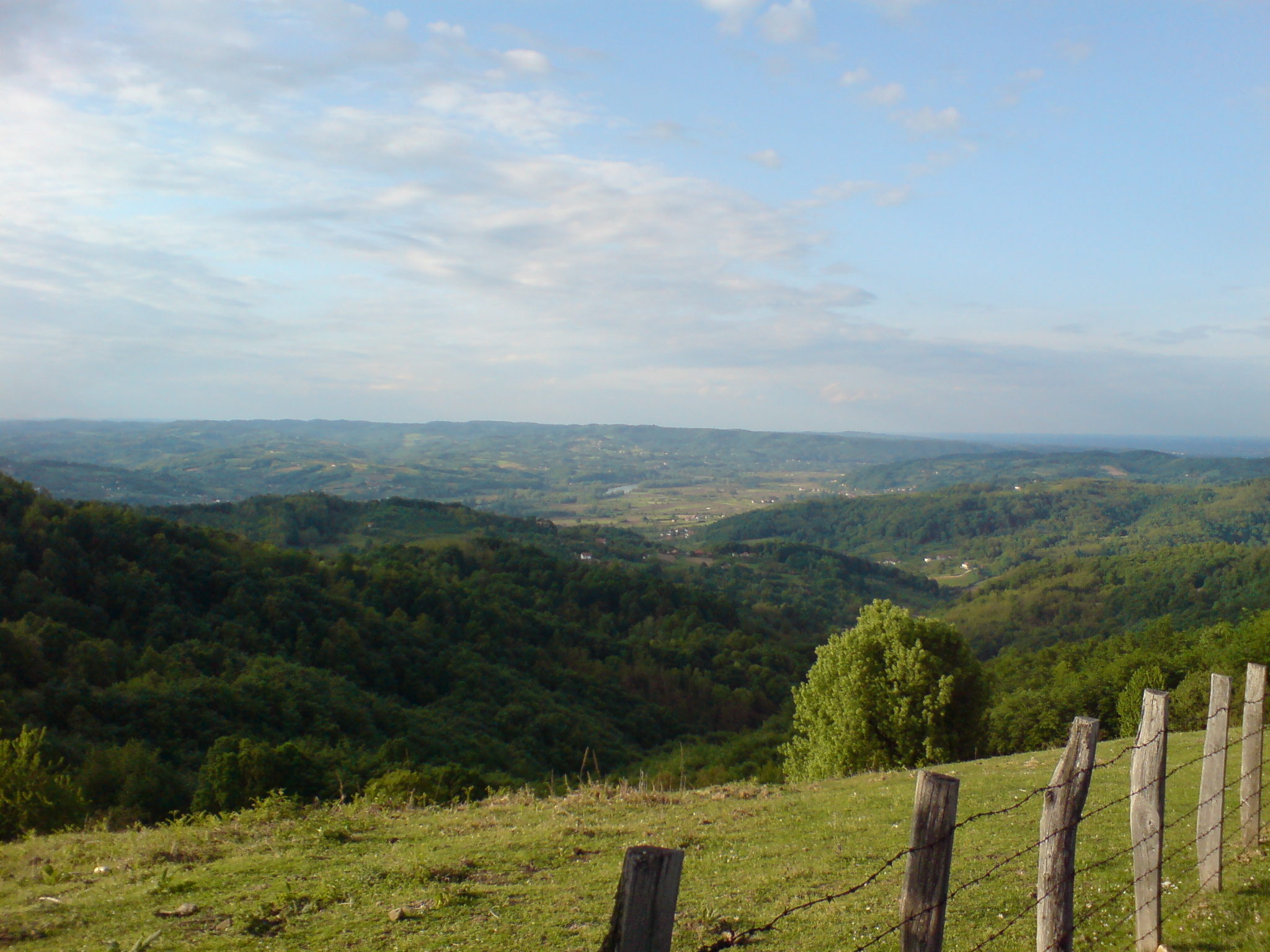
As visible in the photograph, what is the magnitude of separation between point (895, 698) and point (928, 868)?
27672 millimetres

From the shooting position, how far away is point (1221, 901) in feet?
23.9

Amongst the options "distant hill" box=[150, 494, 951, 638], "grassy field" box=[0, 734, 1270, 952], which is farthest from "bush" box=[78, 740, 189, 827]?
"distant hill" box=[150, 494, 951, 638]

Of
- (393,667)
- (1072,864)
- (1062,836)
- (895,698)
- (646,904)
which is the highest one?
(646,904)

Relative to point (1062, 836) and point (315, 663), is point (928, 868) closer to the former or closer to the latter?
point (1062, 836)

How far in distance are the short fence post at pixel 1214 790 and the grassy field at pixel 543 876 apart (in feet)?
0.78

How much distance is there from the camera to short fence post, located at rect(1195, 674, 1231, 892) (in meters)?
7.04

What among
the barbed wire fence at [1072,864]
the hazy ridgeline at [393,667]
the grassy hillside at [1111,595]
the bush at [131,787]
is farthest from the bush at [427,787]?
the grassy hillside at [1111,595]

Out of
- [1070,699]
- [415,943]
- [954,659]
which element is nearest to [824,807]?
[415,943]

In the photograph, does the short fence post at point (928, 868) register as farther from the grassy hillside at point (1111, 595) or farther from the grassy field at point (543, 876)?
the grassy hillside at point (1111, 595)

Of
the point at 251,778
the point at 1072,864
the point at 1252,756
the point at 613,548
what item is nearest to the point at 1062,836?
the point at 1072,864

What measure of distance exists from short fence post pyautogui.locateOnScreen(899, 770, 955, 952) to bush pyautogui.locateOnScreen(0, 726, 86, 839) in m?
17.3

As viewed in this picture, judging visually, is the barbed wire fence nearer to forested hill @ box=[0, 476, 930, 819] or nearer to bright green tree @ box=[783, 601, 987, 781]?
forested hill @ box=[0, 476, 930, 819]

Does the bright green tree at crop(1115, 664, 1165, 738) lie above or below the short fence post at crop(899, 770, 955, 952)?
below

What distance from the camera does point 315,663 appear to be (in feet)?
157
